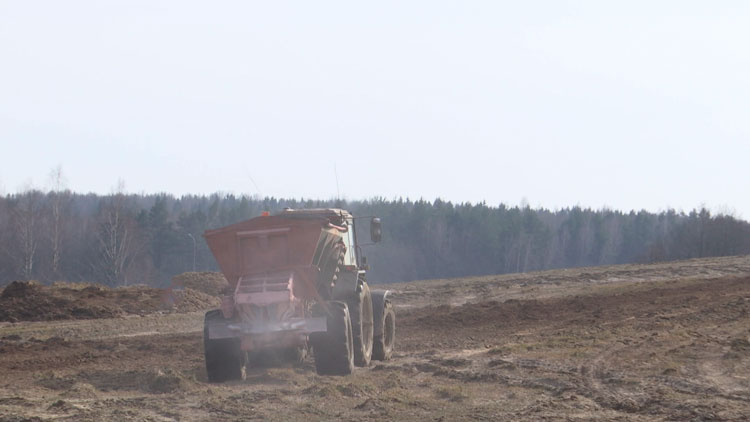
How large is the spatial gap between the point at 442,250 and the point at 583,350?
88.6 m

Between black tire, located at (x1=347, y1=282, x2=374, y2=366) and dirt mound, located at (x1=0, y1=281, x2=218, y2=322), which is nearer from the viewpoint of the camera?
black tire, located at (x1=347, y1=282, x2=374, y2=366)

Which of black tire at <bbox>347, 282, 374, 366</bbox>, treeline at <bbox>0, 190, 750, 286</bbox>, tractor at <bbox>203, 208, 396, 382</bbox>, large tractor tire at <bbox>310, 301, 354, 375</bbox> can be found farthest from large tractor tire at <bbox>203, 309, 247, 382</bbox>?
treeline at <bbox>0, 190, 750, 286</bbox>

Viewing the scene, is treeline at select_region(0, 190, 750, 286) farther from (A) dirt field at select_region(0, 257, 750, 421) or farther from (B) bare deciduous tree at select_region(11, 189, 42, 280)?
(A) dirt field at select_region(0, 257, 750, 421)

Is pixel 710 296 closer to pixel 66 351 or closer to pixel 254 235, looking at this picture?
pixel 254 235

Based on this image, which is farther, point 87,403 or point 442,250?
point 442,250

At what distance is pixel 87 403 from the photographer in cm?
1196

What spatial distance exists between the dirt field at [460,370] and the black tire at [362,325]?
0.27 m

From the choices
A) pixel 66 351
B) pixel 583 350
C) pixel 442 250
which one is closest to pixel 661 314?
pixel 583 350

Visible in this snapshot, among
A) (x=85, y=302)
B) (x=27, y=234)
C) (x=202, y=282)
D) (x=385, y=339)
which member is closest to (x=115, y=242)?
(x=27, y=234)

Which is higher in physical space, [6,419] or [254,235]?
[254,235]

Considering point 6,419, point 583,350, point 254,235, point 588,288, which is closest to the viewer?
point 6,419

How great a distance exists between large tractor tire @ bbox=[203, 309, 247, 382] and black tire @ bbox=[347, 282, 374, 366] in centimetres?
215

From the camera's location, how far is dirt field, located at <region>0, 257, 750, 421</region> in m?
11.1

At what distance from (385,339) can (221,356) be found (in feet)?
14.5
